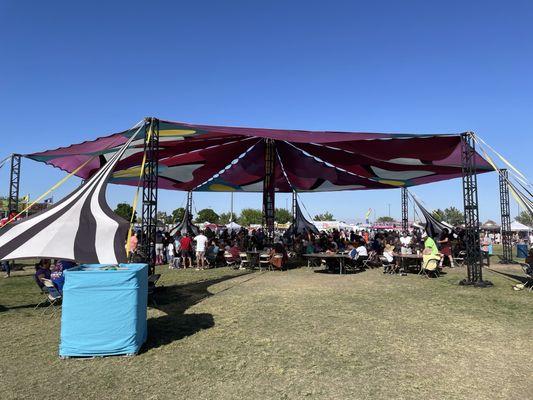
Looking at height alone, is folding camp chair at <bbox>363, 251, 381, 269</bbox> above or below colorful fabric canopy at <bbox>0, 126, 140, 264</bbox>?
below

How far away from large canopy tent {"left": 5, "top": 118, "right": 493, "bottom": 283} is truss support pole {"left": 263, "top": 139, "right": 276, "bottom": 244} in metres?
0.04

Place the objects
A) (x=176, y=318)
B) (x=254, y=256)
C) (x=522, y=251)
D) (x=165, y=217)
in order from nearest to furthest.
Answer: (x=176, y=318), (x=254, y=256), (x=522, y=251), (x=165, y=217)

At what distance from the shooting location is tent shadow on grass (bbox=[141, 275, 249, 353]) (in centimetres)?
518

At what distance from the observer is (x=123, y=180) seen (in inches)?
703

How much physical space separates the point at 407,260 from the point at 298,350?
29.9 ft

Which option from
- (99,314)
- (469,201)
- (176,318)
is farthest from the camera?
(469,201)

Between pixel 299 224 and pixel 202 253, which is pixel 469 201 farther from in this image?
pixel 299 224

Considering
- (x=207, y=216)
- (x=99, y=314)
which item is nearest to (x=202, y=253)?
(x=99, y=314)

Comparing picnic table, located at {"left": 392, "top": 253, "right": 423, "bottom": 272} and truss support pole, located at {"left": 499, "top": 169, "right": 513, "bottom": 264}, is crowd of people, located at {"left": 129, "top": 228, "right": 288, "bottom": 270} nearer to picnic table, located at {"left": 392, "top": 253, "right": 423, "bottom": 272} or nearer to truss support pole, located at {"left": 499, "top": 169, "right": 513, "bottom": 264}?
picnic table, located at {"left": 392, "top": 253, "right": 423, "bottom": 272}

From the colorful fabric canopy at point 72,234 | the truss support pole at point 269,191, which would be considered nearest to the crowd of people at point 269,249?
the truss support pole at point 269,191

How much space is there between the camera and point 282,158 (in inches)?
627

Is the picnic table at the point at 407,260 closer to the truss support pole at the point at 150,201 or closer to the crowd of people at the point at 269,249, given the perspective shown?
the crowd of people at the point at 269,249

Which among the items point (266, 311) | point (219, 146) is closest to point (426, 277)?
point (266, 311)

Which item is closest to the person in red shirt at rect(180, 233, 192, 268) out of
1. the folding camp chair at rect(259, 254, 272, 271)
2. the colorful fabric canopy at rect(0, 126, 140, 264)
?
the folding camp chair at rect(259, 254, 272, 271)
